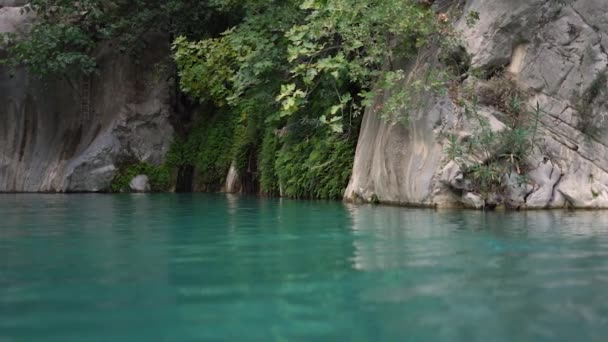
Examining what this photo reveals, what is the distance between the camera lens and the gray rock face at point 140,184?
2184 cm

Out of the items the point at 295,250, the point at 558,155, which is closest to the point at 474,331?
the point at 295,250

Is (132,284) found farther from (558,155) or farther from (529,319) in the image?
(558,155)

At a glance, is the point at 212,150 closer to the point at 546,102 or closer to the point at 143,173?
the point at 143,173

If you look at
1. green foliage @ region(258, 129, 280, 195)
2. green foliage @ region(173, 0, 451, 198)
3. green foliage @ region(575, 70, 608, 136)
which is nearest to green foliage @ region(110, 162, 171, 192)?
green foliage @ region(173, 0, 451, 198)

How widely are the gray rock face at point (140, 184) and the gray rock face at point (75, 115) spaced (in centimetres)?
84

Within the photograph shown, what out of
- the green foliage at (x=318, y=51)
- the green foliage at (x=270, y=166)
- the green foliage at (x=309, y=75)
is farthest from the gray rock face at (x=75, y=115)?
the green foliage at (x=270, y=166)

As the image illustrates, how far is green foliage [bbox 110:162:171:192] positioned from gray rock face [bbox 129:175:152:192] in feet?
0.35

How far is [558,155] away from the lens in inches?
419

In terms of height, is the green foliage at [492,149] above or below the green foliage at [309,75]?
below

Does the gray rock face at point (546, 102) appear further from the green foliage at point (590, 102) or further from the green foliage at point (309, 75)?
A: the green foliage at point (309, 75)

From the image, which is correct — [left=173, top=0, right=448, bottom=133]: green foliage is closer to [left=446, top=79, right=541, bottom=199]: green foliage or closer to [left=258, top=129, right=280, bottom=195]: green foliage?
[left=258, top=129, right=280, bottom=195]: green foliage

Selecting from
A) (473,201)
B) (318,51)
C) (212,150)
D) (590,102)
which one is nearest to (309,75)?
(318,51)

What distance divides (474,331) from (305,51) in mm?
9355

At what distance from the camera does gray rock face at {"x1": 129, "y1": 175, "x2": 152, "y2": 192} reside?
2184 cm
